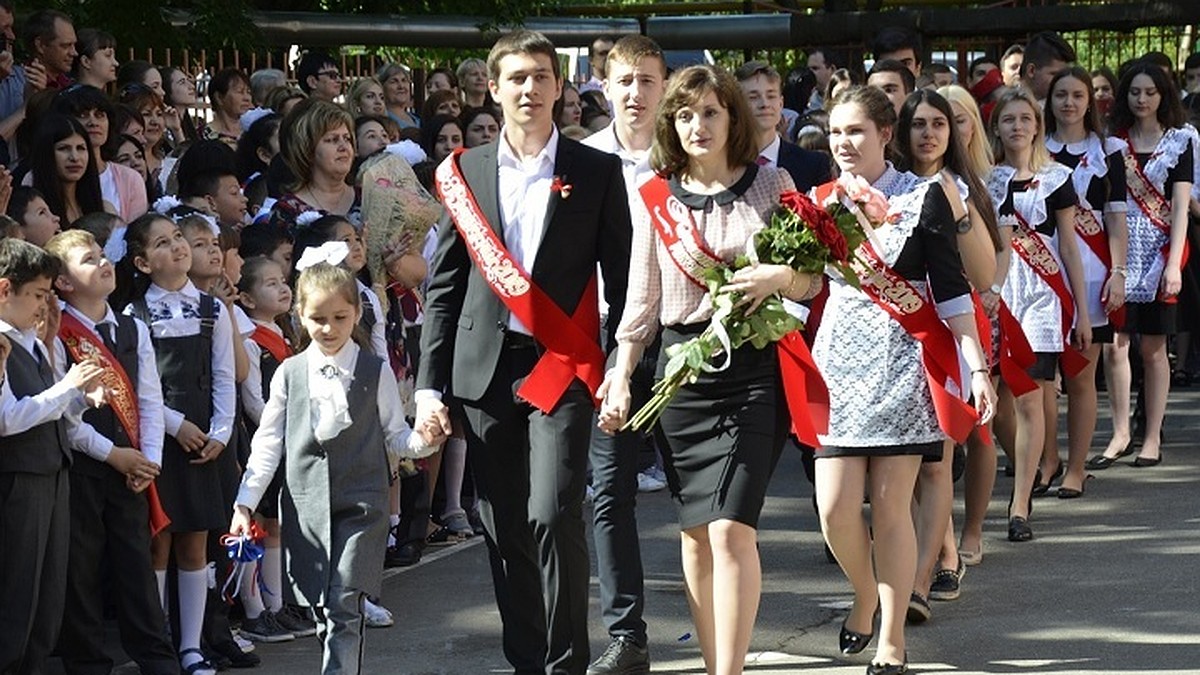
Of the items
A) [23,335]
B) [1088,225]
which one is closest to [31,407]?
[23,335]

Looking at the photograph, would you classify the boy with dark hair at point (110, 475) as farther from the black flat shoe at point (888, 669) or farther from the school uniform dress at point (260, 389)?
the black flat shoe at point (888, 669)

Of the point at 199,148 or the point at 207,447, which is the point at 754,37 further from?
the point at 207,447

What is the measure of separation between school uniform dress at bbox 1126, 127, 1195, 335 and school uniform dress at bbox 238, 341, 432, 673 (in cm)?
564

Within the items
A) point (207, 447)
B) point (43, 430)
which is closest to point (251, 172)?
point (207, 447)

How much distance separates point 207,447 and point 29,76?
332cm

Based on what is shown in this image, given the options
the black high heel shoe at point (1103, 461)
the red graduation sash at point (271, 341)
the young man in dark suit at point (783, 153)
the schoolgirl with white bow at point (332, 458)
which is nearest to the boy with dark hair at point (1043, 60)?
the black high heel shoe at point (1103, 461)

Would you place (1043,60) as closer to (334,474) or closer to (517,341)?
(517,341)

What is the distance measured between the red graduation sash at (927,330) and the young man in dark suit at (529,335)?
0.95 meters

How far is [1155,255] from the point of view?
11.4m

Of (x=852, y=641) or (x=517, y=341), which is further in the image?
(x=852, y=641)

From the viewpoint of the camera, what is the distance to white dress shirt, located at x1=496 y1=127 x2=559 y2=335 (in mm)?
6656

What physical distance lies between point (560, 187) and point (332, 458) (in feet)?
3.63

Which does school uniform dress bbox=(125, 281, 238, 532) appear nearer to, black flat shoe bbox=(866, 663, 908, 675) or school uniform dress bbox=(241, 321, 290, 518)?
school uniform dress bbox=(241, 321, 290, 518)

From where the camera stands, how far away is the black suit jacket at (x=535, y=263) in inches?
262
